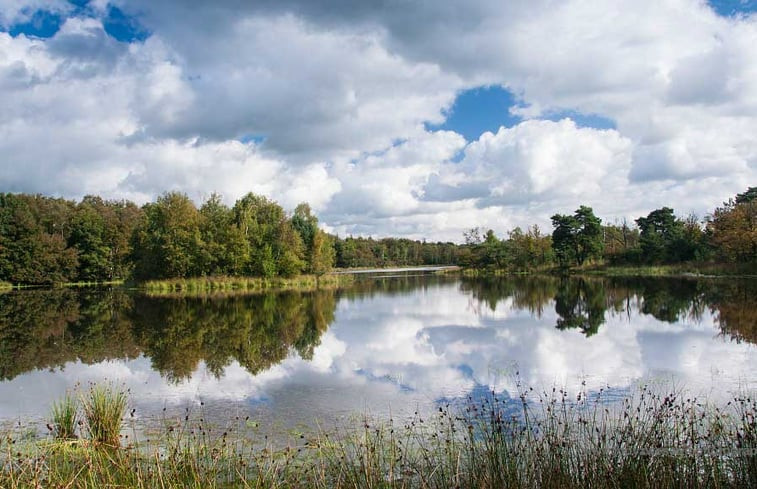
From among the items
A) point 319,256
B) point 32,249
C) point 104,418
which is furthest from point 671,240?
point 32,249

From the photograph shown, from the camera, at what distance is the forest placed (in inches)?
2185

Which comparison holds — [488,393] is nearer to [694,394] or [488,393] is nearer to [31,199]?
[694,394]

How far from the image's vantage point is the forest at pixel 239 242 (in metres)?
55.5

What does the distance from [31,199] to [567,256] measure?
79.1m

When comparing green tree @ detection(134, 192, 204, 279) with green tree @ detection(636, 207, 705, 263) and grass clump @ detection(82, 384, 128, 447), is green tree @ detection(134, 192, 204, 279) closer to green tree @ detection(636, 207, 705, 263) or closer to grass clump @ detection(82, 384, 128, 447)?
grass clump @ detection(82, 384, 128, 447)

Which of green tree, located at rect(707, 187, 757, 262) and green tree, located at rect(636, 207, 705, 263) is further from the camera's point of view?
green tree, located at rect(636, 207, 705, 263)

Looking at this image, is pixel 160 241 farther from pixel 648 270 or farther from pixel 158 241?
pixel 648 270

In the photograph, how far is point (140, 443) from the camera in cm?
772

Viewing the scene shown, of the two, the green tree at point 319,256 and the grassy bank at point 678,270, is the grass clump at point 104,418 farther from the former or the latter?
the green tree at point 319,256

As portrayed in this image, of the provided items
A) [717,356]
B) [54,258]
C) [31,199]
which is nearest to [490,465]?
[717,356]

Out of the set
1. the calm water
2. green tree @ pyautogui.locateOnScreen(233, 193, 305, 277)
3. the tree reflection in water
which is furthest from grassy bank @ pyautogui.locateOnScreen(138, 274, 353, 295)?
the calm water

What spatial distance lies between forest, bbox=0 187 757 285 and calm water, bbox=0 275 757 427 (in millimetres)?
26955

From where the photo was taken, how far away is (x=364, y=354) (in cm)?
1620

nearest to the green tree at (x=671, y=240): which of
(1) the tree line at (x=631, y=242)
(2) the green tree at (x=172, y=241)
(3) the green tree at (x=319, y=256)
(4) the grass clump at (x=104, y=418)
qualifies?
(1) the tree line at (x=631, y=242)
